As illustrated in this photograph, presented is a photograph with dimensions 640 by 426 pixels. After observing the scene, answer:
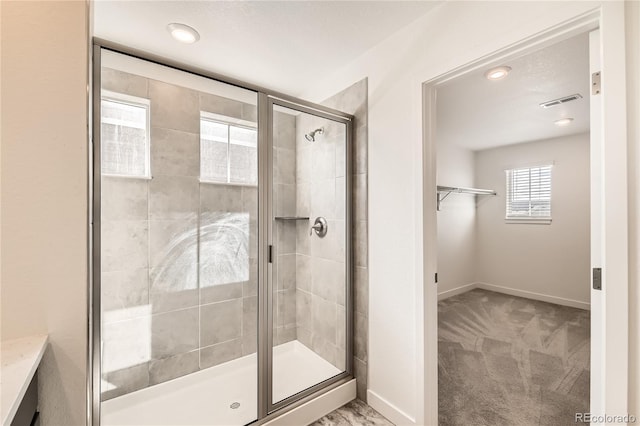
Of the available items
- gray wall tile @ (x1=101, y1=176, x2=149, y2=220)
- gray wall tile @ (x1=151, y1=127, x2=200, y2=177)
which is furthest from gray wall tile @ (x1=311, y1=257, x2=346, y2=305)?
gray wall tile @ (x1=101, y1=176, x2=149, y2=220)

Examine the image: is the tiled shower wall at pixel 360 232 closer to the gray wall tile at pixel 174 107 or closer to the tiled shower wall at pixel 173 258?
the tiled shower wall at pixel 173 258

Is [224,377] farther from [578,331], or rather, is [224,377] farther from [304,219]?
[578,331]

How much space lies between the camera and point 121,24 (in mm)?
1741

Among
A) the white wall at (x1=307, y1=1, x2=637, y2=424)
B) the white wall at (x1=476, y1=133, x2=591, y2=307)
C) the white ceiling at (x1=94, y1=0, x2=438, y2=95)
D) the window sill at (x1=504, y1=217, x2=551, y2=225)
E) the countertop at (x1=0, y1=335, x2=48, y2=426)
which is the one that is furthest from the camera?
the window sill at (x1=504, y1=217, x2=551, y2=225)

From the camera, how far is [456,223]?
459cm

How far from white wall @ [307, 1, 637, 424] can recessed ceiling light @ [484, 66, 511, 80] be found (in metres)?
0.95

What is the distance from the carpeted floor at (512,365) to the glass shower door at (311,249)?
947mm

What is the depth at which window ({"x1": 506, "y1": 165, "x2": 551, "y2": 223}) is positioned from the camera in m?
4.30

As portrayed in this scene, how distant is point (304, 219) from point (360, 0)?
4.89 feet

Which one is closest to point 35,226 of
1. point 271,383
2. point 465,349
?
point 271,383

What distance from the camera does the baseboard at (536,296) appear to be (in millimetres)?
3960

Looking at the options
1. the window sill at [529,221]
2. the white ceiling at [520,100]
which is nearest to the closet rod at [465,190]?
the window sill at [529,221]

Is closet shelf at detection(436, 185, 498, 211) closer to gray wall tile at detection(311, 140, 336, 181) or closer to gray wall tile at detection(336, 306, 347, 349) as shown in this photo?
gray wall tile at detection(311, 140, 336, 181)


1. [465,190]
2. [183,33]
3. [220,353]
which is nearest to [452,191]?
[465,190]
